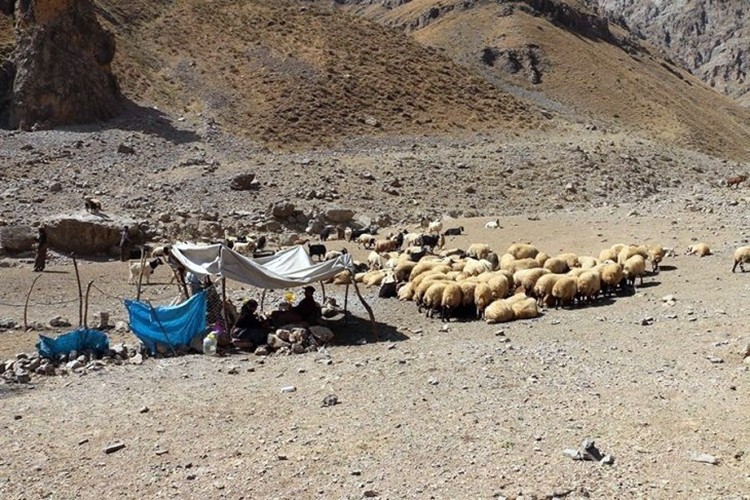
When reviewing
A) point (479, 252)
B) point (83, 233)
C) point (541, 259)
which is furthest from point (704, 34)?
point (83, 233)

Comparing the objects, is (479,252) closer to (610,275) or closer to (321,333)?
(610,275)

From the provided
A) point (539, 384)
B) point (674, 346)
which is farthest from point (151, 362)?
point (674, 346)

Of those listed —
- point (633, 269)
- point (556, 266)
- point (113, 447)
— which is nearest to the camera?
point (113, 447)

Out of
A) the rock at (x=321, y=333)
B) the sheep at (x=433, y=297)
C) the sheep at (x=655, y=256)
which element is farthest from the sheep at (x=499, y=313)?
the sheep at (x=655, y=256)

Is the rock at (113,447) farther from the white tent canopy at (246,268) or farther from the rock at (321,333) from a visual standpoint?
the white tent canopy at (246,268)

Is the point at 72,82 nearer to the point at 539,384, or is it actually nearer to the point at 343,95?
the point at 343,95

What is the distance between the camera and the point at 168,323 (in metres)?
10.9

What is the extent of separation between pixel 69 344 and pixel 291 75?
33502mm

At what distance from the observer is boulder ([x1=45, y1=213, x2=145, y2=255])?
64.9 ft

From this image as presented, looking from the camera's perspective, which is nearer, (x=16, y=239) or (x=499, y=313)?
(x=499, y=313)

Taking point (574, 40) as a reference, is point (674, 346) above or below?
below

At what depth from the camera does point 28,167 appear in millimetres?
27453

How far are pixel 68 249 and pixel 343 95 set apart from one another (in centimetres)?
2370

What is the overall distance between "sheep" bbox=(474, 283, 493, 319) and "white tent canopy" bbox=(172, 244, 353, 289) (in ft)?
7.31
